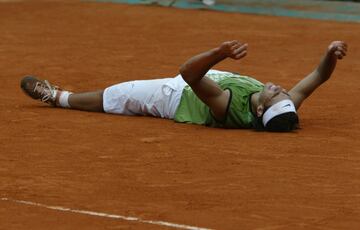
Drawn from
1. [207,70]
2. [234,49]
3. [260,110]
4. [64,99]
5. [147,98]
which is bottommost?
[64,99]

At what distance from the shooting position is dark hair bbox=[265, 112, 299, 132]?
8992 mm

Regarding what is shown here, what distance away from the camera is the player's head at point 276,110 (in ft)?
29.5

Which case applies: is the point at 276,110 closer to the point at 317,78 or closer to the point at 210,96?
the point at 210,96

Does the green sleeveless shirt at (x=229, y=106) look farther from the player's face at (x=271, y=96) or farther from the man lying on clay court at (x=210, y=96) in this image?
the player's face at (x=271, y=96)

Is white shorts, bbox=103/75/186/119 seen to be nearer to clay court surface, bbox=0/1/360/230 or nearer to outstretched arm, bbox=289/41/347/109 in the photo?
clay court surface, bbox=0/1/360/230

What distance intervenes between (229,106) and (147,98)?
993 mm

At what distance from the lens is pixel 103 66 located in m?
13.5

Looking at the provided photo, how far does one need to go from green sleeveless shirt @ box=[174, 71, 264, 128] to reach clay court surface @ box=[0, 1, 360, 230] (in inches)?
5.5

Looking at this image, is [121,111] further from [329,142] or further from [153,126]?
[329,142]

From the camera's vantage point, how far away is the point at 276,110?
9.02m

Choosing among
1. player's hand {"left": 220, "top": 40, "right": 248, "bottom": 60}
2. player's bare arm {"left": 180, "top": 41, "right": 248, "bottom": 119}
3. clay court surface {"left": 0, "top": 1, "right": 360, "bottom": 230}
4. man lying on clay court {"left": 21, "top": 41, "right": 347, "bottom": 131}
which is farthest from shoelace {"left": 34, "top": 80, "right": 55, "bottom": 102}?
player's hand {"left": 220, "top": 40, "right": 248, "bottom": 60}

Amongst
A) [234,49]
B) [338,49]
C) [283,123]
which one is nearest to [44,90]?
[234,49]

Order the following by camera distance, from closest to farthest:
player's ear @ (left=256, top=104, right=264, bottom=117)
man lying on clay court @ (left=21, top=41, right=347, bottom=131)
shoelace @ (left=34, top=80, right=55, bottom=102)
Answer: man lying on clay court @ (left=21, top=41, right=347, bottom=131) < player's ear @ (left=256, top=104, right=264, bottom=117) < shoelace @ (left=34, top=80, right=55, bottom=102)

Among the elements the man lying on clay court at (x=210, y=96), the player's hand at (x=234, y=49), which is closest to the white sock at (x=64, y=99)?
the man lying on clay court at (x=210, y=96)
